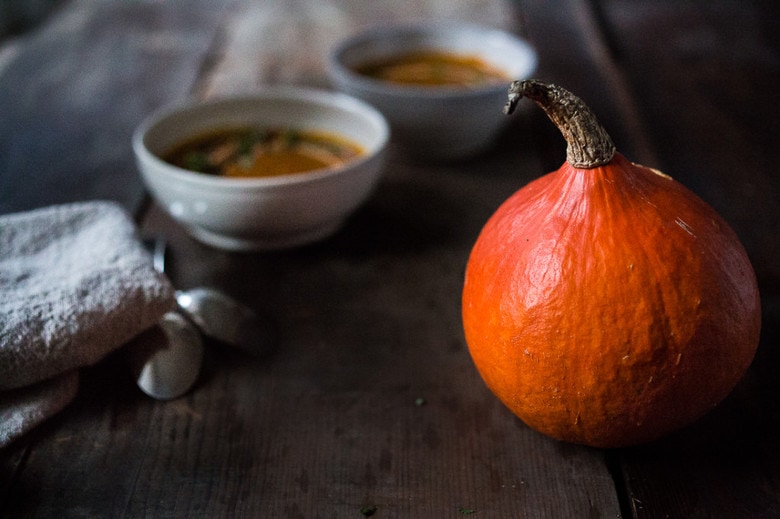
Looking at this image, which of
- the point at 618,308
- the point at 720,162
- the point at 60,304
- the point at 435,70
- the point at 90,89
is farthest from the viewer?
the point at 90,89

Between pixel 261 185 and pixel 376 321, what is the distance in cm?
20

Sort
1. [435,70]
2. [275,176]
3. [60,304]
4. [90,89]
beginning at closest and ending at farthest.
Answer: [60,304] → [275,176] → [435,70] → [90,89]

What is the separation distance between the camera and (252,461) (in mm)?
597

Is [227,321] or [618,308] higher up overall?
[618,308]

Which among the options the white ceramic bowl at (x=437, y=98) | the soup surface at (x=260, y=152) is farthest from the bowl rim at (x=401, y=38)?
the soup surface at (x=260, y=152)

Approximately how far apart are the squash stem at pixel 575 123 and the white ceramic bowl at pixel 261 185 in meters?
0.35

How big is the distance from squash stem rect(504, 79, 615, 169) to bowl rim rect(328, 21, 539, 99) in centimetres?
48

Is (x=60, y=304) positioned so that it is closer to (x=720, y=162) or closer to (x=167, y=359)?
(x=167, y=359)

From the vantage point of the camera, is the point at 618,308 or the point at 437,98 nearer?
the point at 618,308

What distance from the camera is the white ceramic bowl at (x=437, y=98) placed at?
40.2 inches

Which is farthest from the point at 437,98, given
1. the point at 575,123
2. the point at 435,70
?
the point at 575,123

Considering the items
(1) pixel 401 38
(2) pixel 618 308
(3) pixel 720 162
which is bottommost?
(3) pixel 720 162

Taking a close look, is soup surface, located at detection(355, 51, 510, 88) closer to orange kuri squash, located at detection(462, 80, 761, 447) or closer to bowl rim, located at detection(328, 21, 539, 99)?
bowl rim, located at detection(328, 21, 539, 99)

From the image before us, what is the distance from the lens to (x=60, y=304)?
2.04ft
